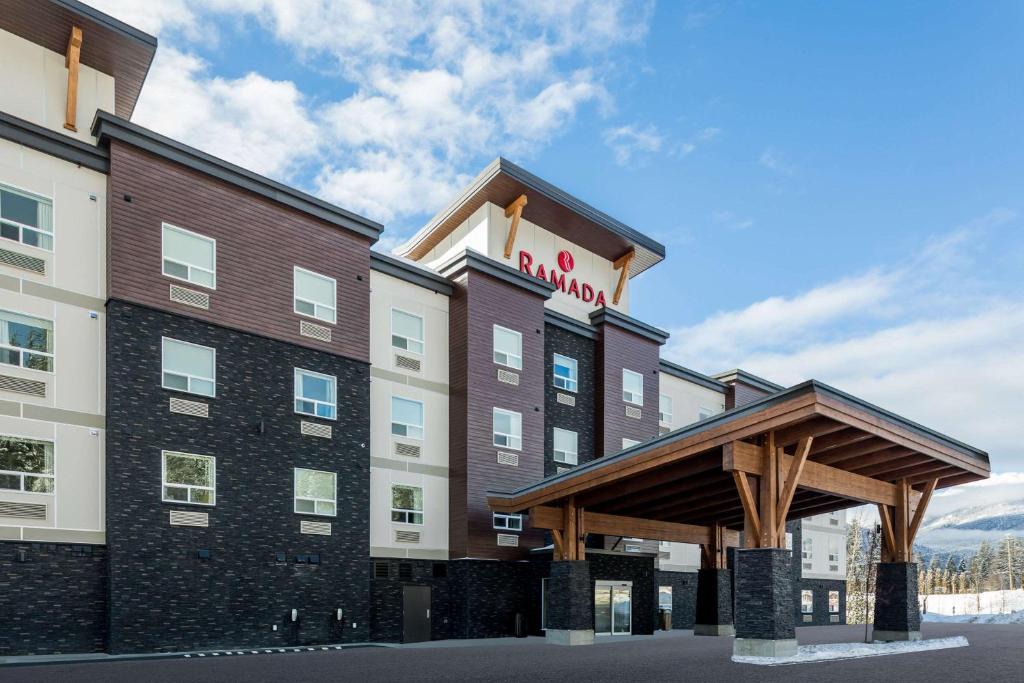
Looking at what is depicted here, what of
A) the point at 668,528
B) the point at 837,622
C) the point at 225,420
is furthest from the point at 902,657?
the point at 837,622

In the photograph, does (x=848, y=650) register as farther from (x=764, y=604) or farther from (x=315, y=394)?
(x=315, y=394)

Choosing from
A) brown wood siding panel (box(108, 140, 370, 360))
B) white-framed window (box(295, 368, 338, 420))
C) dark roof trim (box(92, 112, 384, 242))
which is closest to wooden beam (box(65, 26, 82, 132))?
dark roof trim (box(92, 112, 384, 242))

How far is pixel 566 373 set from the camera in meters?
29.8

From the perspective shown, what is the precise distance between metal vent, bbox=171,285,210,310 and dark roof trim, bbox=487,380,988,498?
9387 millimetres

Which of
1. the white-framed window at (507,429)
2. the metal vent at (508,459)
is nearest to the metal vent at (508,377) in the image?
the white-framed window at (507,429)

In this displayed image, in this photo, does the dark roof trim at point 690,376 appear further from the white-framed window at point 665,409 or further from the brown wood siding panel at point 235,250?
the brown wood siding panel at point 235,250

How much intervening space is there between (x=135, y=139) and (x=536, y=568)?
16659mm

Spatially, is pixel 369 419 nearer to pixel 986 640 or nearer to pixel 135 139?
pixel 135 139

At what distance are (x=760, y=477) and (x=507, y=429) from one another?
10.4 m

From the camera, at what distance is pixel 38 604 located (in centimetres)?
1658

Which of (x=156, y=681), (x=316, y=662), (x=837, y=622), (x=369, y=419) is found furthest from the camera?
(x=837, y=622)

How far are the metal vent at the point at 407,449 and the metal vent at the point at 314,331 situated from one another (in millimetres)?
3948

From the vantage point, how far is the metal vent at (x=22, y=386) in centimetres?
1709

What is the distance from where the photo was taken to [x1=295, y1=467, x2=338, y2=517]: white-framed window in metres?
21.3
